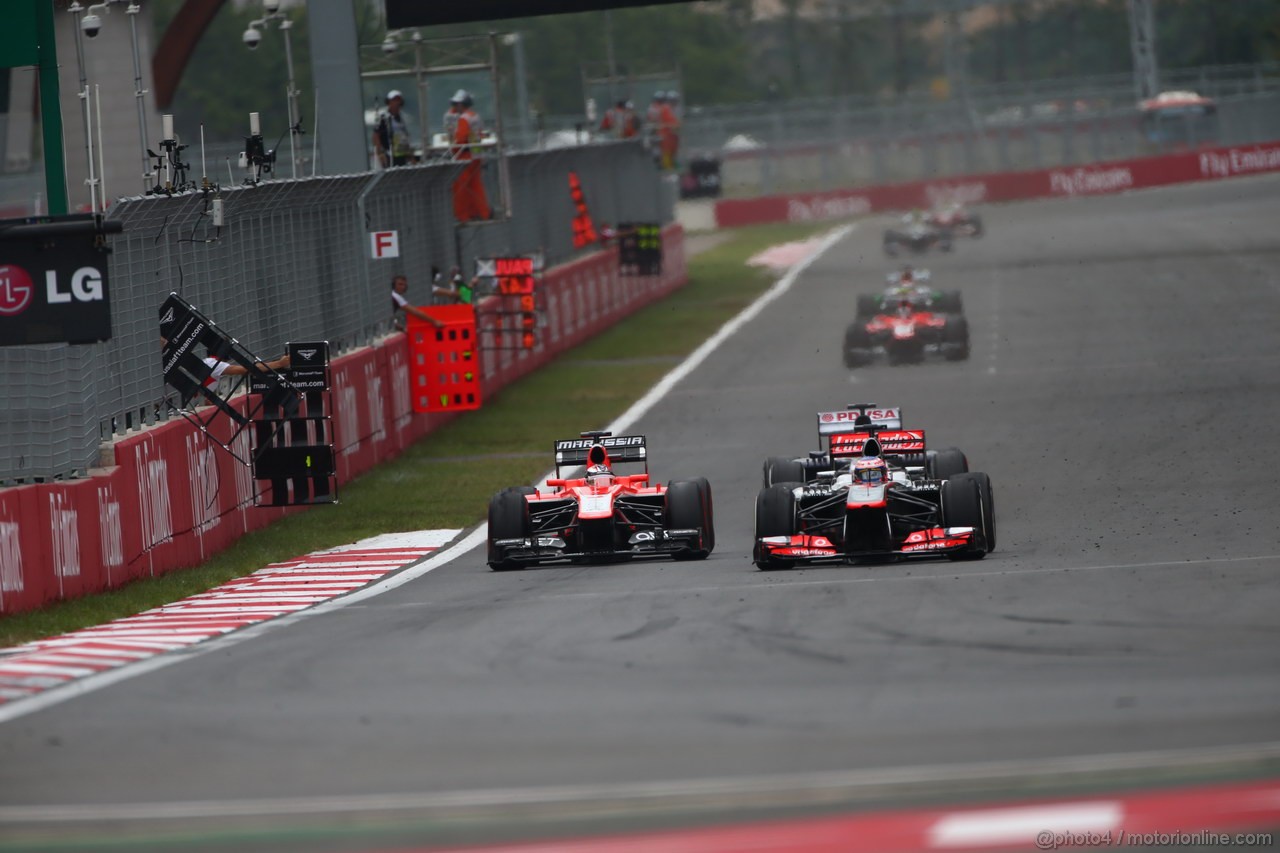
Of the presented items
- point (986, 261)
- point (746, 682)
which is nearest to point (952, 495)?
point (746, 682)

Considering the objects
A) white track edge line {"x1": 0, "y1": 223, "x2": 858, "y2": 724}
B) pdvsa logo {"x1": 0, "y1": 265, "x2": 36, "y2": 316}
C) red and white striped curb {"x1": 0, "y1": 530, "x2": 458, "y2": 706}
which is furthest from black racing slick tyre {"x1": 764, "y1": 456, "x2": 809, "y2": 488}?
pdvsa logo {"x1": 0, "y1": 265, "x2": 36, "y2": 316}

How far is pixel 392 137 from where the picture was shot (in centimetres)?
3056

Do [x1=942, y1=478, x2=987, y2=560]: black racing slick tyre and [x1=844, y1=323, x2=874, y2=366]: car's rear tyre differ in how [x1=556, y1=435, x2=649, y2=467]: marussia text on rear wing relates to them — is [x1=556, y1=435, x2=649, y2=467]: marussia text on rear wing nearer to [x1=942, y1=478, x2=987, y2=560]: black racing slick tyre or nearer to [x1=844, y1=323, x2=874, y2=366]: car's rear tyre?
[x1=942, y1=478, x2=987, y2=560]: black racing slick tyre

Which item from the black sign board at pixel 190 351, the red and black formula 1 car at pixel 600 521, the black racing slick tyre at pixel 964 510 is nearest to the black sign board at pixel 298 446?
the black sign board at pixel 190 351

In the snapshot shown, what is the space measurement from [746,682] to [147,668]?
3662 millimetres

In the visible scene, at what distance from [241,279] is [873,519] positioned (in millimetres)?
8614

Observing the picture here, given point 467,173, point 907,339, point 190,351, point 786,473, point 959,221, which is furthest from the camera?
point 959,221

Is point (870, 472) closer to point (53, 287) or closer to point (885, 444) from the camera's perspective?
point (885, 444)

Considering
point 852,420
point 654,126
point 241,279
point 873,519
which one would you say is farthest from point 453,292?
point 654,126

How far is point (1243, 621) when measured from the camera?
36.7ft

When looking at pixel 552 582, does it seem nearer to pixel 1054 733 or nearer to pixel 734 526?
pixel 734 526

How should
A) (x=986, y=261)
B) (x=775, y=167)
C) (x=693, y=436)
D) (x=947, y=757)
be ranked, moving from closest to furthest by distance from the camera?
(x=947, y=757)
(x=693, y=436)
(x=986, y=261)
(x=775, y=167)

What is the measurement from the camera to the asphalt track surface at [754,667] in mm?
8664

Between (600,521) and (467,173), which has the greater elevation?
(467,173)
